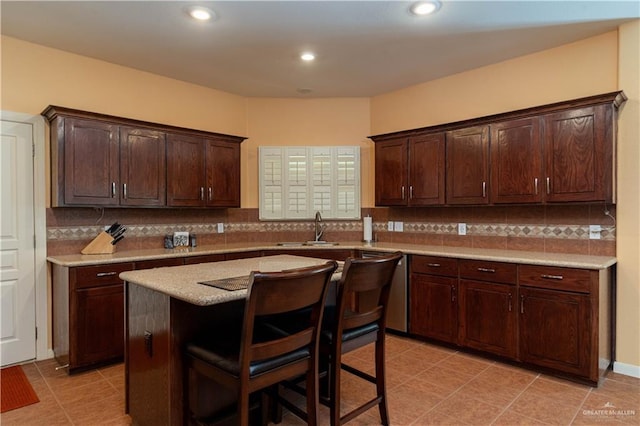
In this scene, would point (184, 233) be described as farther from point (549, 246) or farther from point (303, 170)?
point (549, 246)

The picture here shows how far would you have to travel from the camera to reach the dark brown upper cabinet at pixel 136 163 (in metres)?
3.34

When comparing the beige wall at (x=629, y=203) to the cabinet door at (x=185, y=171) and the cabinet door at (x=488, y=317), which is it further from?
the cabinet door at (x=185, y=171)

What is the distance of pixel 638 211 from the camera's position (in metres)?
3.03

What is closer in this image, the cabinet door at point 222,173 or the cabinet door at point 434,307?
the cabinet door at point 434,307

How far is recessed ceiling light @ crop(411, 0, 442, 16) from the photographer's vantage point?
108 inches

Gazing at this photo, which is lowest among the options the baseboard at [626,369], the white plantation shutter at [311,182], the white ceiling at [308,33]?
the baseboard at [626,369]

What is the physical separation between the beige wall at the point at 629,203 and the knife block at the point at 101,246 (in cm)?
438

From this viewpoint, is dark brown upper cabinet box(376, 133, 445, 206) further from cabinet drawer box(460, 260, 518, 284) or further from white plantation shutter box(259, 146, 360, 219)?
cabinet drawer box(460, 260, 518, 284)

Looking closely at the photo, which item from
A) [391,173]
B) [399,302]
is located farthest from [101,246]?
[391,173]

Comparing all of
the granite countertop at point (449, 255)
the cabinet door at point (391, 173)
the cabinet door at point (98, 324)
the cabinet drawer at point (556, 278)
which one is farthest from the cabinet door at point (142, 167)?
the cabinet drawer at point (556, 278)

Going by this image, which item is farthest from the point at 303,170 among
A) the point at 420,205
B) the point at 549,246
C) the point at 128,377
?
the point at 128,377

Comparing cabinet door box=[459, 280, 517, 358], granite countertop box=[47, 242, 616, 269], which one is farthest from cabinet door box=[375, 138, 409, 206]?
cabinet door box=[459, 280, 517, 358]

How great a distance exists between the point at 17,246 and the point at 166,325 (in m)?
2.32

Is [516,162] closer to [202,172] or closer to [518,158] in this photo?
[518,158]
